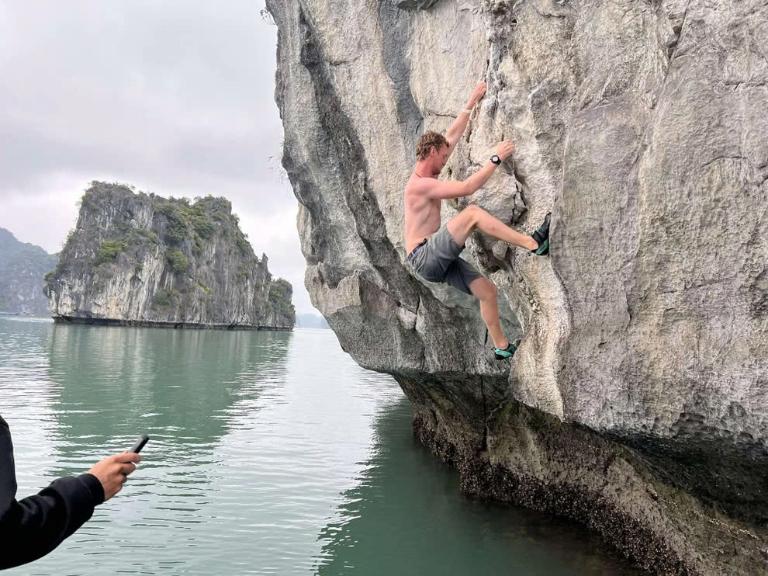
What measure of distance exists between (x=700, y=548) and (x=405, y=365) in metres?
5.96

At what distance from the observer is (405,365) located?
11711mm

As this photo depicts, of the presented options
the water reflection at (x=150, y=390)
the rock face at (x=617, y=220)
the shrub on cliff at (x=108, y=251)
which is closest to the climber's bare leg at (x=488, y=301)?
the rock face at (x=617, y=220)

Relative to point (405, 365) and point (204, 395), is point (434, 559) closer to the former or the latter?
point (405, 365)

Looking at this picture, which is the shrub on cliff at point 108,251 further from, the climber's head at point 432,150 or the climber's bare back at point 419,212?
the climber's head at point 432,150

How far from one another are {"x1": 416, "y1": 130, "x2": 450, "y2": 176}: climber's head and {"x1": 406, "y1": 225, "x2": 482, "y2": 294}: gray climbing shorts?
26.8 inches

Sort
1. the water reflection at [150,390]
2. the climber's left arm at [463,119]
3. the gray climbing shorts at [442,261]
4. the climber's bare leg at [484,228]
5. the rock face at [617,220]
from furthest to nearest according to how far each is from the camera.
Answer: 1. the water reflection at [150,390]
2. the climber's left arm at [463,119]
3. the gray climbing shorts at [442,261]
4. the climber's bare leg at [484,228]
5. the rock face at [617,220]

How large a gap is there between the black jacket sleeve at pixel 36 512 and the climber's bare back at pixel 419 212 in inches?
181

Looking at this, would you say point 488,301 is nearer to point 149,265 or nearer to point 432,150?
point 432,150

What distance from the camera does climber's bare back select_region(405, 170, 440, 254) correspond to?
20.9 ft

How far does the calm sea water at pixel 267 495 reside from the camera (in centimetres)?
838

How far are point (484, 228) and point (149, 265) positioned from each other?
312 ft

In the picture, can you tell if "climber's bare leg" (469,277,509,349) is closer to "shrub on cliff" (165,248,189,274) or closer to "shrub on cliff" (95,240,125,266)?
"shrub on cliff" (95,240,125,266)

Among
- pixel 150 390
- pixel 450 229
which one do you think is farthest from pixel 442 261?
pixel 150 390

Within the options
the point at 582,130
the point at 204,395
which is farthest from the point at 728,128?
the point at 204,395
